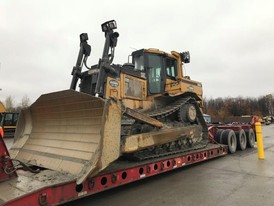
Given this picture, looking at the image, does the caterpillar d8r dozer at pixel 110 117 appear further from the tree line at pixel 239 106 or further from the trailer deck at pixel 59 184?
the tree line at pixel 239 106

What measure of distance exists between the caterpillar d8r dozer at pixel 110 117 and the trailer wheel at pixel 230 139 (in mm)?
1436

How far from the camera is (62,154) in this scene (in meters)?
4.35

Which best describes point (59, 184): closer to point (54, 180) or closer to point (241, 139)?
point (54, 180)

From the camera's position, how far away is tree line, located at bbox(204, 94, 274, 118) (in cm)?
6888

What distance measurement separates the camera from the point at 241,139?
32.7 ft

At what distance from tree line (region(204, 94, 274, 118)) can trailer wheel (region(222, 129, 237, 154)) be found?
59.0 meters

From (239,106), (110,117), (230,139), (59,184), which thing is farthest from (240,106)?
(59,184)

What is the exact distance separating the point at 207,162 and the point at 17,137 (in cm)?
542

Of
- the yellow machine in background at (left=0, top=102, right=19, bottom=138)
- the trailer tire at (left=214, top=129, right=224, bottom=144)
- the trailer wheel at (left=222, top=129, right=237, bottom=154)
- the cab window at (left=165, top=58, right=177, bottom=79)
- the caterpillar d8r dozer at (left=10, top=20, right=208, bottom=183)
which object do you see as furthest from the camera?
the yellow machine in background at (left=0, top=102, right=19, bottom=138)

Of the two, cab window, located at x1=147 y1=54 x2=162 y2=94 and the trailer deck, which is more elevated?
cab window, located at x1=147 y1=54 x2=162 y2=94

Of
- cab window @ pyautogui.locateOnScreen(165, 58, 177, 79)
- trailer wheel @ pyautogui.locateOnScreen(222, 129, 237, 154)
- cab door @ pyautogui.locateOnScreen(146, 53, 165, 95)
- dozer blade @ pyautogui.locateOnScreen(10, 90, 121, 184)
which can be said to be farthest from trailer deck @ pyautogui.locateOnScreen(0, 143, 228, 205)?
trailer wheel @ pyautogui.locateOnScreen(222, 129, 237, 154)

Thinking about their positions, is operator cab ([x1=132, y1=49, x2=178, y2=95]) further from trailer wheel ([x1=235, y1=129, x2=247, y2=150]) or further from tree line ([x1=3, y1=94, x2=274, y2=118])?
tree line ([x1=3, y1=94, x2=274, y2=118])

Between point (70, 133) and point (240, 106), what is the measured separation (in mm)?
74372

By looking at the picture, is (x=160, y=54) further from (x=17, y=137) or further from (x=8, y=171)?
(x=8, y=171)
